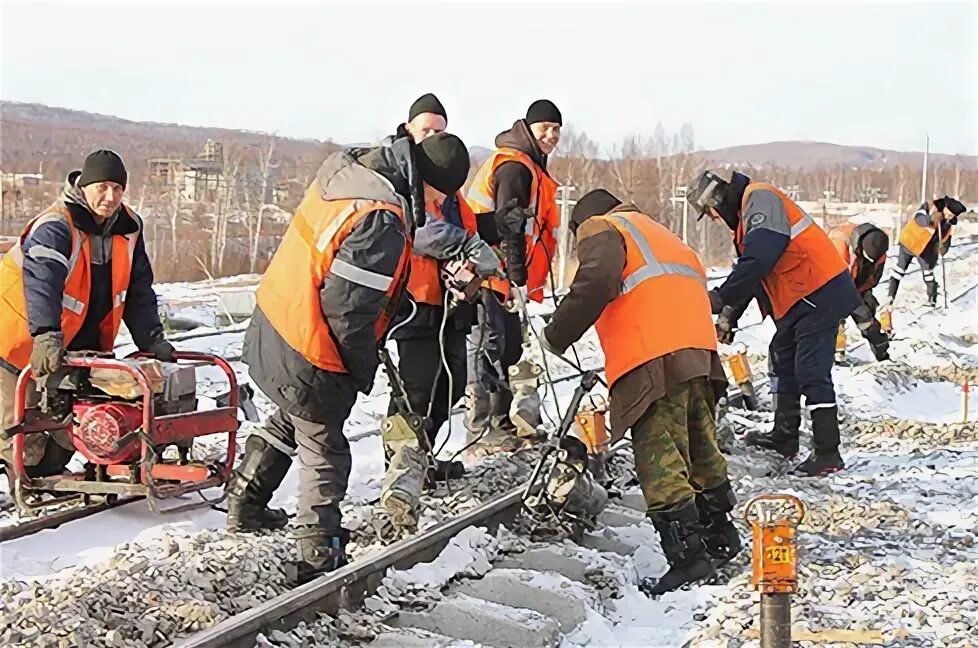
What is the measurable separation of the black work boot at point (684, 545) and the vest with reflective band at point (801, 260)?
8.56 feet

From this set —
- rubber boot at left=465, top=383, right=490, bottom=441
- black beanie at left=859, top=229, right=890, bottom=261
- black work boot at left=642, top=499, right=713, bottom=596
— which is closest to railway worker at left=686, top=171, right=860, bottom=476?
rubber boot at left=465, top=383, right=490, bottom=441

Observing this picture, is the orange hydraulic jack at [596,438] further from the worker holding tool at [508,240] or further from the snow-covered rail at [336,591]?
the snow-covered rail at [336,591]

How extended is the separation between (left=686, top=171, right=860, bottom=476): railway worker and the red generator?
3.20 m

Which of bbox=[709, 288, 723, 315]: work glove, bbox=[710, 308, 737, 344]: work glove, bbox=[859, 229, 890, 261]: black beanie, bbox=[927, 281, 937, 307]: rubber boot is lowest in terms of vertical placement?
bbox=[927, 281, 937, 307]: rubber boot

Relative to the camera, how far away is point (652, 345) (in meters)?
5.18

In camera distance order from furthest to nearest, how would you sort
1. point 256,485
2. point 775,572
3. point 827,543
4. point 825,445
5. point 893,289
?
point 893,289 → point 825,445 → point 827,543 → point 256,485 → point 775,572

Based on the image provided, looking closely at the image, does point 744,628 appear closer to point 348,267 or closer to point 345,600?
point 345,600

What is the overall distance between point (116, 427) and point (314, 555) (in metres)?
1.38

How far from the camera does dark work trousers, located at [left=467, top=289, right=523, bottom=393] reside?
702 cm

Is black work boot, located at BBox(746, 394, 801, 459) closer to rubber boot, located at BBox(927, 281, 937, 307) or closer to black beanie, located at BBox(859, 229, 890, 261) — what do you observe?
black beanie, located at BBox(859, 229, 890, 261)

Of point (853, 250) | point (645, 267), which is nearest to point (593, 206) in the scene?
point (645, 267)

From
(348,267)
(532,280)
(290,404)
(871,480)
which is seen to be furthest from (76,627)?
(871,480)

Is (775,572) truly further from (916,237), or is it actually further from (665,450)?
(916,237)

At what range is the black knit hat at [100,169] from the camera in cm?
577
